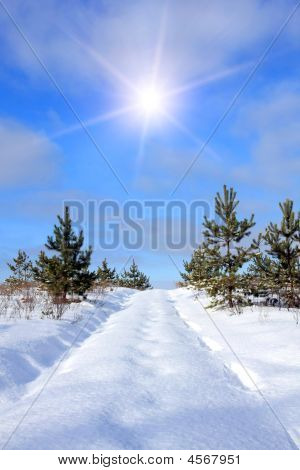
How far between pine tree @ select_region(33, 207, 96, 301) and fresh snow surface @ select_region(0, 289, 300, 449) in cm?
768

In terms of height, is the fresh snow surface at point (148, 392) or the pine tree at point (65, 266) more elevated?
the pine tree at point (65, 266)

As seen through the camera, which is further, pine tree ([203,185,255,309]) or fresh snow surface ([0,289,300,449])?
pine tree ([203,185,255,309])

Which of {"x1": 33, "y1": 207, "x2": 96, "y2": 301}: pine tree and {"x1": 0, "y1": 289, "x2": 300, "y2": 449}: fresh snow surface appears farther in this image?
{"x1": 33, "y1": 207, "x2": 96, "y2": 301}: pine tree

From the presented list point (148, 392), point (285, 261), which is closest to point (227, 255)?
point (285, 261)

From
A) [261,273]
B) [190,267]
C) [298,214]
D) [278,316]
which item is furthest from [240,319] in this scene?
[190,267]

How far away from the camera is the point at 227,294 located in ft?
47.0

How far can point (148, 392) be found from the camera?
3721 millimetres

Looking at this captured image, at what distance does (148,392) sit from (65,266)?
12.4m

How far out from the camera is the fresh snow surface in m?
2.65

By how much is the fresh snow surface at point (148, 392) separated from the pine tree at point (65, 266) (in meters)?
7.68

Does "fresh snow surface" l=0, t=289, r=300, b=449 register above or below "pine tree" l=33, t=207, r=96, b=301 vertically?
below

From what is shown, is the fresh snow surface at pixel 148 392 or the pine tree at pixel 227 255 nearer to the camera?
the fresh snow surface at pixel 148 392

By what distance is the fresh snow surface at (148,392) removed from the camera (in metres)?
2.65

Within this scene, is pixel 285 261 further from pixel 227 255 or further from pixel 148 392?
pixel 148 392
